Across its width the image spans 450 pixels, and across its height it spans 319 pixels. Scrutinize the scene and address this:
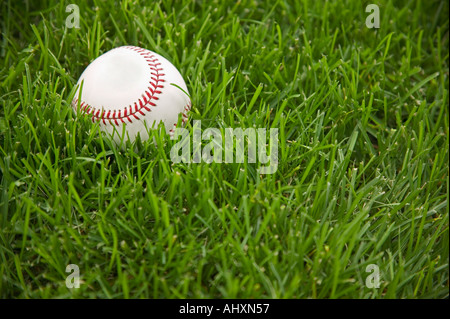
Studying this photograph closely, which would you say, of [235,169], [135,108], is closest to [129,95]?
[135,108]

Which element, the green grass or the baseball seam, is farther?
the baseball seam

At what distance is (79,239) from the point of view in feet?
7.07

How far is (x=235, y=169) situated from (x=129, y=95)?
0.60 meters

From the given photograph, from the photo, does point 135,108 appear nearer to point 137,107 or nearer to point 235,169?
point 137,107

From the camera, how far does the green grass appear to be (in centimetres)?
215

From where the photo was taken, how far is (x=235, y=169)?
2424mm

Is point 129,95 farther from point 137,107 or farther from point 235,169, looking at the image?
point 235,169

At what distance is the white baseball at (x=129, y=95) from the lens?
7.97 ft

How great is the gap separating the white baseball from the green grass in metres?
0.08

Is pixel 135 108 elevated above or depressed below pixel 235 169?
above

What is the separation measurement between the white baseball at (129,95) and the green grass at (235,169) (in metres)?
0.08

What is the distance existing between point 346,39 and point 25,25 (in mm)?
2015
